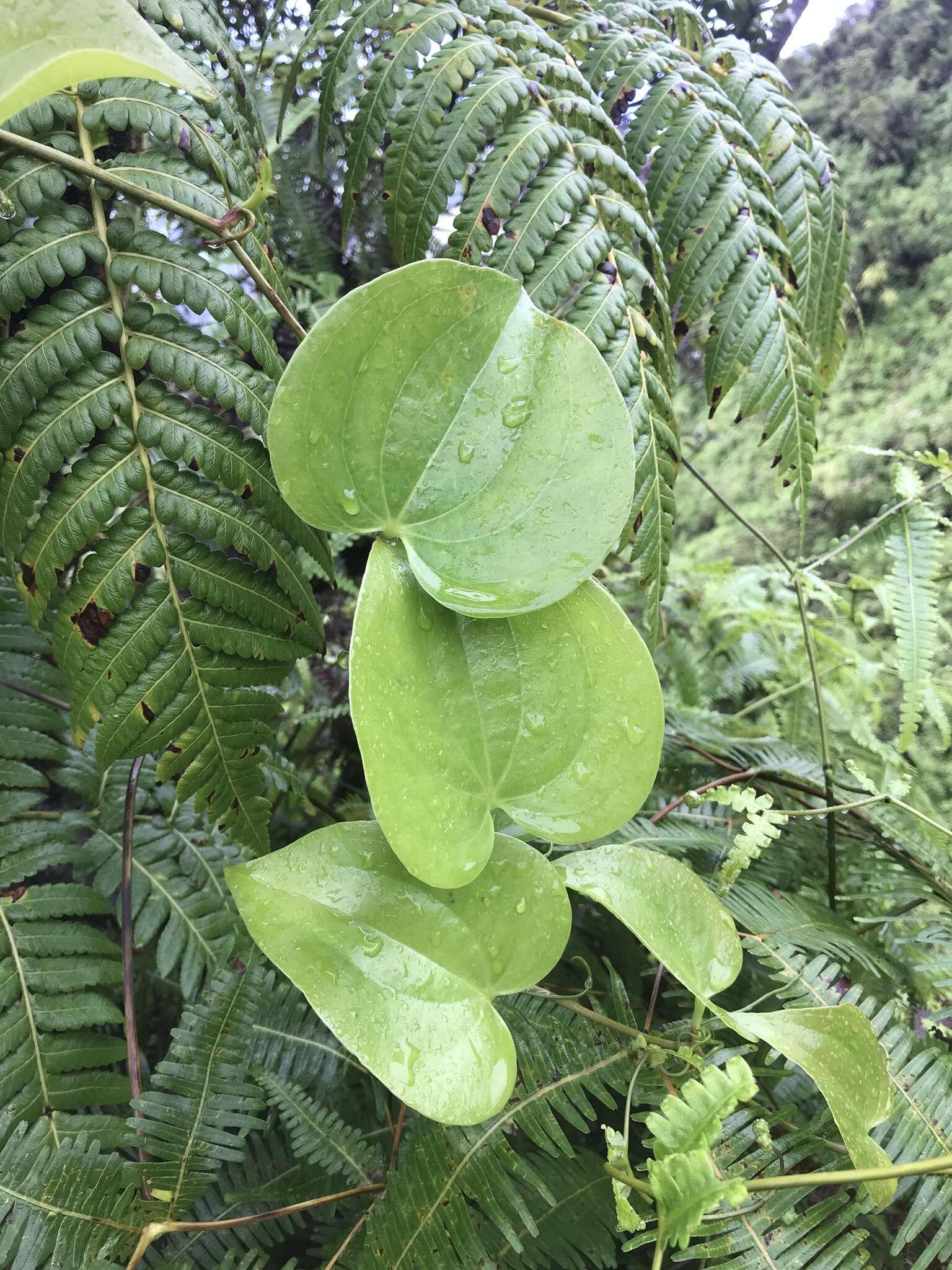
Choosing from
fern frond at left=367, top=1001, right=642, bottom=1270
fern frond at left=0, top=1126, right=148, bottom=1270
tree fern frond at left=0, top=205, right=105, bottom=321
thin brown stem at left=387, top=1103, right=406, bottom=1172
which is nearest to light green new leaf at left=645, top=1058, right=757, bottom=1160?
fern frond at left=367, top=1001, right=642, bottom=1270

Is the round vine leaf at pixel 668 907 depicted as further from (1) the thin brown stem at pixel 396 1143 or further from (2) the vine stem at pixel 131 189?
(2) the vine stem at pixel 131 189

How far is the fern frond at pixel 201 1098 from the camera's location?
489mm

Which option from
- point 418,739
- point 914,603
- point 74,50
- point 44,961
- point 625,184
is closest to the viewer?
point 74,50

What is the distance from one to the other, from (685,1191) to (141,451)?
0.59m

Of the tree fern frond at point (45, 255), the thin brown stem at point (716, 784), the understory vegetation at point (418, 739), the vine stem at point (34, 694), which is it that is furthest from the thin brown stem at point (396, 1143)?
the tree fern frond at point (45, 255)

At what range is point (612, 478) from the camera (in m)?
0.43

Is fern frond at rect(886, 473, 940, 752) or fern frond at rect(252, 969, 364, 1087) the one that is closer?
fern frond at rect(252, 969, 364, 1087)

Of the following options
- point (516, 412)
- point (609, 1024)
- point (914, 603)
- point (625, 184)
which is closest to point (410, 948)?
point (609, 1024)

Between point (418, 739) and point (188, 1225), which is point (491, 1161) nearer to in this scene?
point (188, 1225)

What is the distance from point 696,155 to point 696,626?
43.9 inches

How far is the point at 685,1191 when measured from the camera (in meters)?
0.34

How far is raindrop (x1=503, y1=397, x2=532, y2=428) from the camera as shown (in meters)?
0.44

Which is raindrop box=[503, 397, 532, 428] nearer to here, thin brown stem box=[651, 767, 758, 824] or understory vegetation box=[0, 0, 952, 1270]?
understory vegetation box=[0, 0, 952, 1270]

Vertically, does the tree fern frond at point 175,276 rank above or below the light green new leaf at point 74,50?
below
